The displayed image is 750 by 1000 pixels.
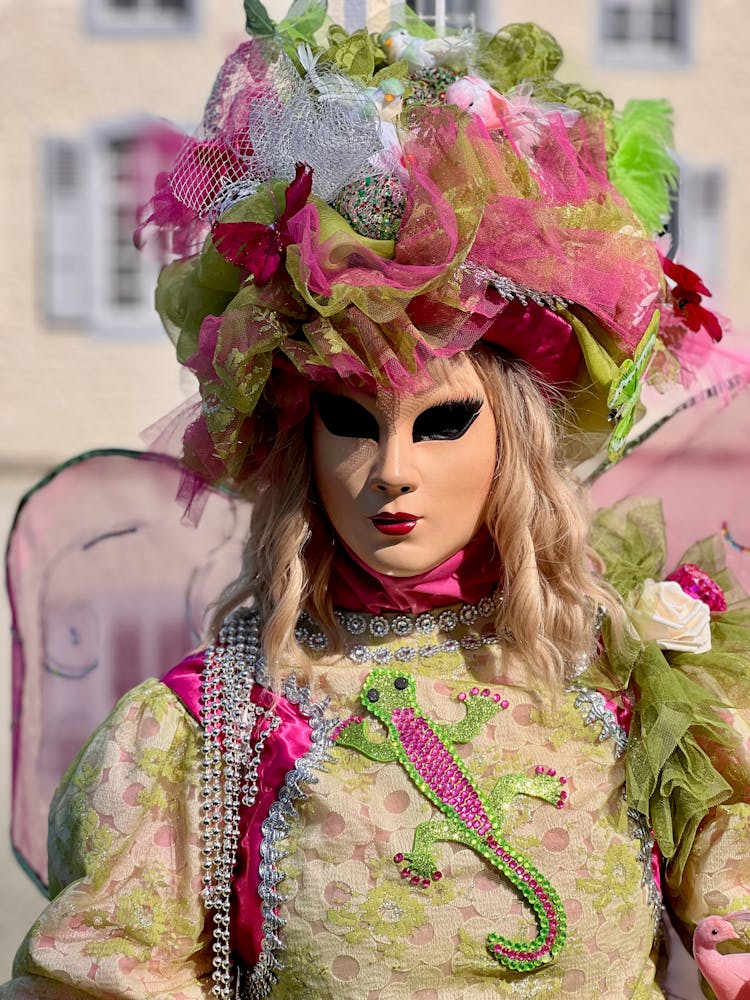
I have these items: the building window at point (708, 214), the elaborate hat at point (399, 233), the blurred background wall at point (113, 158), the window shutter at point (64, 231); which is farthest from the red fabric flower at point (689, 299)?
the window shutter at point (64, 231)

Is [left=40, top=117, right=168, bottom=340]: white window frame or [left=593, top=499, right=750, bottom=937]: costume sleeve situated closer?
[left=593, top=499, right=750, bottom=937]: costume sleeve

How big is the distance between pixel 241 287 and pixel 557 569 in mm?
601

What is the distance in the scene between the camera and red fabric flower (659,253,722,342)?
2.00 meters

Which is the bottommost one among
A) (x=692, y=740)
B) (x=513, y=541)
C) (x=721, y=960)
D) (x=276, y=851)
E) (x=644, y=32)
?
(x=644, y=32)

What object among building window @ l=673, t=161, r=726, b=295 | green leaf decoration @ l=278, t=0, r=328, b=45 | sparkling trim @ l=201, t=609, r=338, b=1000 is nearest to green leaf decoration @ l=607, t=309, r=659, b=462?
sparkling trim @ l=201, t=609, r=338, b=1000

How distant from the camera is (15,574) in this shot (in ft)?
7.73

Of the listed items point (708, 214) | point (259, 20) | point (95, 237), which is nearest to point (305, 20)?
point (259, 20)

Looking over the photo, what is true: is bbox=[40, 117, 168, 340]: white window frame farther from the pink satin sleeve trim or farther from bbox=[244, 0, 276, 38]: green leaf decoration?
the pink satin sleeve trim

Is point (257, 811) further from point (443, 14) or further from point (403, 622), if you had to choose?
point (443, 14)

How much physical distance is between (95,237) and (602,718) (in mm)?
10499

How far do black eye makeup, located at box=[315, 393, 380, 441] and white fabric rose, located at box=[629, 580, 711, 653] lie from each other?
47 cm

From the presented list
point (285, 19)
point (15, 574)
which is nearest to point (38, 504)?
point (15, 574)

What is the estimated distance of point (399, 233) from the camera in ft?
5.83

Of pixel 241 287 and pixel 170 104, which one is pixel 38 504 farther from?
pixel 170 104
